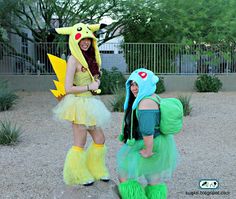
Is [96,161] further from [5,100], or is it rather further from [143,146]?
[5,100]

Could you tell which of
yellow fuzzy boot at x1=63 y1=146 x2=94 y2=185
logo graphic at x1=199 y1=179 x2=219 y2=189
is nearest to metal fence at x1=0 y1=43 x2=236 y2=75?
logo graphic at x1=199 y1=179 x2=219 y2=189

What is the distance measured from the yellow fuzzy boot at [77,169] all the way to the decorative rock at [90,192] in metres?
0.06

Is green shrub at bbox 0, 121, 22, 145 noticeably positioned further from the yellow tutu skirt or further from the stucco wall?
the stucco wall

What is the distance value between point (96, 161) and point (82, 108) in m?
0.56

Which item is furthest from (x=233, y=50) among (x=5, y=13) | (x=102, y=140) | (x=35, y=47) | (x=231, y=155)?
(x=102, y=140)

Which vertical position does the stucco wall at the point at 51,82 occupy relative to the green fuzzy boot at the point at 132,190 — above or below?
above

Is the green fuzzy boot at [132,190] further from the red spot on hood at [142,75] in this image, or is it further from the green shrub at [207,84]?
the green shrub at [207,84]

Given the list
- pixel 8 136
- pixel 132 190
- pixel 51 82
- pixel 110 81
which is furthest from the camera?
pixel 51 82

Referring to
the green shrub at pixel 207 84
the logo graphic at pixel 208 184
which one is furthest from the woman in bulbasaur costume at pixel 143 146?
the green shrub at pixel 207 84

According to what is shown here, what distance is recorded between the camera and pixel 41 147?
24.4 ft

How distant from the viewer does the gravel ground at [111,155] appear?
16.8 ft

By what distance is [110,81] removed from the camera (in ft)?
55.7

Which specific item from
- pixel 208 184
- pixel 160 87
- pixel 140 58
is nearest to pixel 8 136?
pixel 208 184

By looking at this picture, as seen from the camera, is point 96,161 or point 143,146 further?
point 96,161
